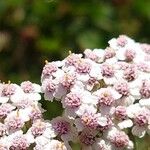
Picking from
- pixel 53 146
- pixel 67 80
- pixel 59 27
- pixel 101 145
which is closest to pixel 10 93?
pixel 67 80

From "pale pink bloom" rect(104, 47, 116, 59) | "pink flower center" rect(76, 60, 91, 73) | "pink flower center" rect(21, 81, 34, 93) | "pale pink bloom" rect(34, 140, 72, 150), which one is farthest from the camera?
"pale pink bloom" rect(104, 47, 116, 59)

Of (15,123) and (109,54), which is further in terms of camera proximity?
(109,54)

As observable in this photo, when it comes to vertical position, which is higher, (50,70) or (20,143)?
(50,70)

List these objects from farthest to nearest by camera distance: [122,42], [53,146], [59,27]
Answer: [59,27] → [122,42] → [53,146]

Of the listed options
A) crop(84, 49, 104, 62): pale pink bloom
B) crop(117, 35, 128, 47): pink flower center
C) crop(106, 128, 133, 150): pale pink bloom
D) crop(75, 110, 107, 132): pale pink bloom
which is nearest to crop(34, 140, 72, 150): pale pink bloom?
crop(75, 110, 107, 132): pale pink bloom

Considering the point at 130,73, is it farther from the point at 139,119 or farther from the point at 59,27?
the point at 59,27

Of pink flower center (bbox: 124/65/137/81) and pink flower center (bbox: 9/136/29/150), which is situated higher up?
pink flower center (bbox: 124/65/137/81)

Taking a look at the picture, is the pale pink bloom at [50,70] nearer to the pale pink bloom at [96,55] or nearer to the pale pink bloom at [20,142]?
the pale pink bloom at [96,55]

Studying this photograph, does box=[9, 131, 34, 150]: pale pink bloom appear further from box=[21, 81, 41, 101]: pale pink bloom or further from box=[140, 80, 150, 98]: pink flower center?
box=[140, 80, 150, 98]: pink flower center
